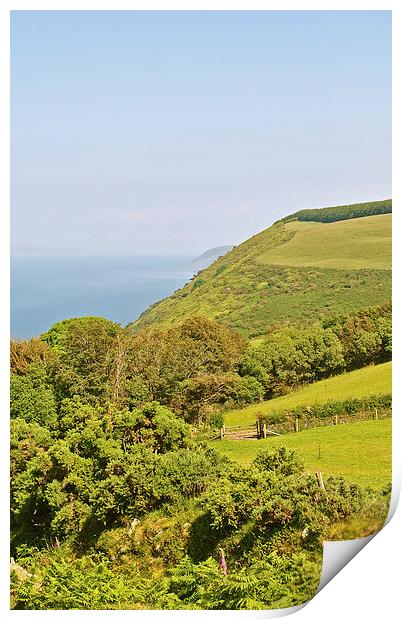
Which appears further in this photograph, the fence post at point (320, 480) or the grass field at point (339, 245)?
the grass field at point (339, 245)

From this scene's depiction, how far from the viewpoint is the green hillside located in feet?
13.8

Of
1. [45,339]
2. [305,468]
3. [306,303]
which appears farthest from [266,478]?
[306,303]

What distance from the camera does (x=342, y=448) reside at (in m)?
3.73

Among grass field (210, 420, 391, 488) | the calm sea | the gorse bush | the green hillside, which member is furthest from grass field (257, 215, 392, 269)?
the calm sea

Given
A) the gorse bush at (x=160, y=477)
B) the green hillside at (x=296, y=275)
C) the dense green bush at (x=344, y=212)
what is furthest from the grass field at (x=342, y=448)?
the dense green bush at (x=344, y=212)

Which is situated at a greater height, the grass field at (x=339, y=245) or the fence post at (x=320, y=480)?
the grass field at (x=339, y=245)

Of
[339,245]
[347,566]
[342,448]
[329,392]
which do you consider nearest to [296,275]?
[339,245]

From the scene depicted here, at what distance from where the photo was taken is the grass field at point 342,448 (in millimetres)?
3365

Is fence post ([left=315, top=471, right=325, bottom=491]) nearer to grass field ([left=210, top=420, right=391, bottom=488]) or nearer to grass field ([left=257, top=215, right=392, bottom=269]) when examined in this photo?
grass field ([left=210, top=420, right=391, bottom=488])

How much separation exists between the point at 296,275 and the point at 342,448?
2.19 metres

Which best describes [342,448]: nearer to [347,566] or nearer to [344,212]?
[347,566]

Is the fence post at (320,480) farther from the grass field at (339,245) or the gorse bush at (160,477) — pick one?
the grass field at (339,245)

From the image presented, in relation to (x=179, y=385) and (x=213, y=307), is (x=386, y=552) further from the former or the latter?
(x=213, y=307)

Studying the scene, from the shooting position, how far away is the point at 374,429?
372 cm
